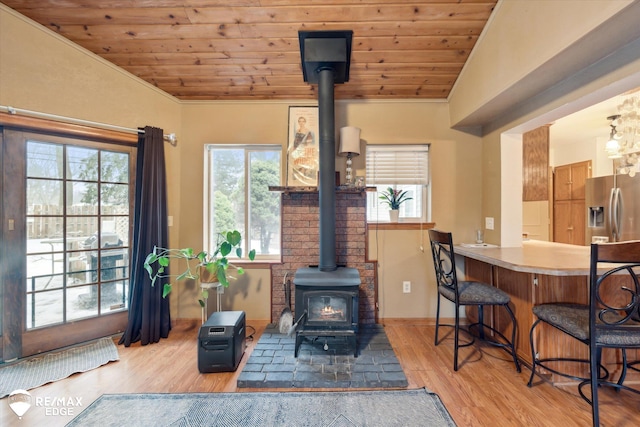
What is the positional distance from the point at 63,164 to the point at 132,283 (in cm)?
118

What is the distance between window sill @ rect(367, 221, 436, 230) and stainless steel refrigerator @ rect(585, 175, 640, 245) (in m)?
1.75

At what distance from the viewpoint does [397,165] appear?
9.21 ft

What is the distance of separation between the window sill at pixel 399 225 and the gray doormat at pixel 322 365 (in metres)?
1.06

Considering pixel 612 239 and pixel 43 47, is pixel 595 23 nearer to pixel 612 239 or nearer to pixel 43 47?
pixel 612 239

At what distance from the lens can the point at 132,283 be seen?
2.41 metres

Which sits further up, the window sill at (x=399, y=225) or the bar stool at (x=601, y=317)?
the window sill at (x=399, y=225)

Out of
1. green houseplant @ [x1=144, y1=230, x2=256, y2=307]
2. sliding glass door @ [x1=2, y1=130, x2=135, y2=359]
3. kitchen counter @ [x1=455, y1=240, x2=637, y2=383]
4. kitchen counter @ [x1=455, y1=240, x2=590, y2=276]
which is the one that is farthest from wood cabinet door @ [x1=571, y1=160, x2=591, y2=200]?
sliding glass door @ [x1=2, y1=130, x2=135, y2=359]

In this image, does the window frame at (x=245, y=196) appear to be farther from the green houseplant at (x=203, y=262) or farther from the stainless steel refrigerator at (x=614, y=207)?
the stainless steel refrigerator at (x=614, y=207)

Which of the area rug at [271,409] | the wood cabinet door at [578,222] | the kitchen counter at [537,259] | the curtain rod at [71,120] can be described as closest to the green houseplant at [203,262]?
the area rug at [271,409]

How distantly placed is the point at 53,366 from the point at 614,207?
19.0 ft

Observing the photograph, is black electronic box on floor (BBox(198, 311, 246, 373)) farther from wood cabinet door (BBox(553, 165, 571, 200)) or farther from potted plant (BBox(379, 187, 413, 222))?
wood cabinet door (BBox(553, 165, 571, 200))

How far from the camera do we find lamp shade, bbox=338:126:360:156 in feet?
8.29

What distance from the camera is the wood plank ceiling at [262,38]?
197 centimetres

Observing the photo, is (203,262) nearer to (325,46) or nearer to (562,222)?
(325,46)
